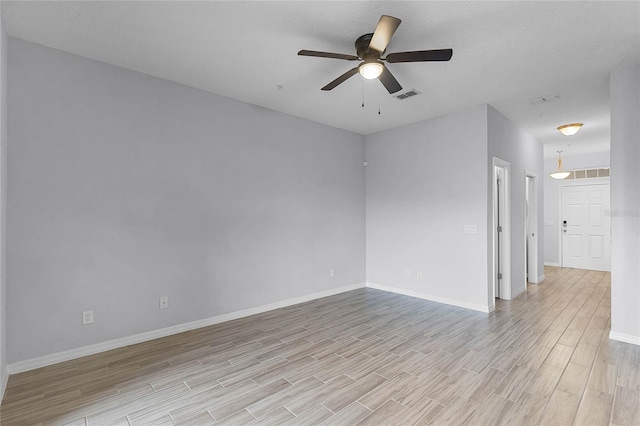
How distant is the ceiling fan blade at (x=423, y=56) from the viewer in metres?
2.33

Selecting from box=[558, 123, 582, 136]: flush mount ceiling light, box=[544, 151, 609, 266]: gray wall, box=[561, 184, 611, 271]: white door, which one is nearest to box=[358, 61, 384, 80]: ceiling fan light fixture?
box=[558, 123, 582, 136]: flush mount ceiling light

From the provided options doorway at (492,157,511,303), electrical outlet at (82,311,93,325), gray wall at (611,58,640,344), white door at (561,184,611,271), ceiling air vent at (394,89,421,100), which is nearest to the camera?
electrical outlet at (82,311,93,325)

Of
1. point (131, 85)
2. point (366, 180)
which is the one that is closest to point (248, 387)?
point (131, 85)

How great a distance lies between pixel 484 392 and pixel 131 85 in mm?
4366

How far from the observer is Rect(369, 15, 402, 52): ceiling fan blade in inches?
82.4

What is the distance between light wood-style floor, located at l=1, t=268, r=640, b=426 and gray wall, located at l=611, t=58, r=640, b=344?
12.6 inches

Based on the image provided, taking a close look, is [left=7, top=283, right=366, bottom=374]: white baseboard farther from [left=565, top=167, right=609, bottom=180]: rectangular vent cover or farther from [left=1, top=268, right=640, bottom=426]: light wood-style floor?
[left=565, top=167, right=609, bottom=180]: rectangular vent cover

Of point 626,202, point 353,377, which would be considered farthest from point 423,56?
point 626,202

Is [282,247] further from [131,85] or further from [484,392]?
[484,392]

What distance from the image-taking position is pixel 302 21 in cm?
251

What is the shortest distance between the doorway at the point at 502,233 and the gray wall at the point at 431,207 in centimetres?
79

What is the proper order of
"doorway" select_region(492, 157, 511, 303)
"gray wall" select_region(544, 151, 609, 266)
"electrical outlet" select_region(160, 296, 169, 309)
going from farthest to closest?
"gray wall" select_region(544, 151, 609, 266)
"doorway" select_region(492, 157, 511, 303)
"electrical outlet" select_region(160, 296, 169, 309)

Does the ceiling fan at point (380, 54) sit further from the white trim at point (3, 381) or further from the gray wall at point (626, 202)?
the white trim at point (3, 381)

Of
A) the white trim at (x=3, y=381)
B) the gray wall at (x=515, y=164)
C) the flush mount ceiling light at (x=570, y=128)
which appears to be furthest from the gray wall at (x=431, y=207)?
the white trim at (x=3, y=381)
